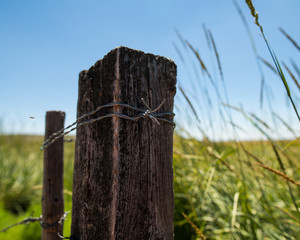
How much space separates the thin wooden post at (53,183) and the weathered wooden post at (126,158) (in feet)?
2.14

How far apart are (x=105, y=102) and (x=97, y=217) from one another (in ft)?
1.34

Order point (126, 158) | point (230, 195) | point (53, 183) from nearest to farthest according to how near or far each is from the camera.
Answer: point (126, 158) → point (53, 183) → point (230, 195)

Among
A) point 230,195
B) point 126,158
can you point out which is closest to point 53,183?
point 126,158

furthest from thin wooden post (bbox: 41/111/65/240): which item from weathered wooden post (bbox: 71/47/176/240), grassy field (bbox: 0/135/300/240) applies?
weathered wooden post (bbox: 71/47/176/240)

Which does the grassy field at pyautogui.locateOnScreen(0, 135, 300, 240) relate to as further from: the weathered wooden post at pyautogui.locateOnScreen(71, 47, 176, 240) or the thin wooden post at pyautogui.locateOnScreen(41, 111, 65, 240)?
the weathered wooden post at pyautogui.locateOnScreen(71, 47, 176, 240)

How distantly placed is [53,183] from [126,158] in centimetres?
98

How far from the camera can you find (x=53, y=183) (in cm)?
158

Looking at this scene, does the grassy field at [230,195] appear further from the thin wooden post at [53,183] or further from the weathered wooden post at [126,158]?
the weathered wooden post at [126,158]

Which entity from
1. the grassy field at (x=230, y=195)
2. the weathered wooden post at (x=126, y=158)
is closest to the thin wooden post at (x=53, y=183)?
the grassy field at (x=230, y=195)

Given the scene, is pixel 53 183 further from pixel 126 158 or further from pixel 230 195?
pixel 230 195

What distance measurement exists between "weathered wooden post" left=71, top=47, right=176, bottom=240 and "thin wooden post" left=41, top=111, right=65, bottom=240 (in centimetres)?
65

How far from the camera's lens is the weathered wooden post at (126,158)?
0.82m

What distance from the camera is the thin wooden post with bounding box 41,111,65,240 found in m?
1.49

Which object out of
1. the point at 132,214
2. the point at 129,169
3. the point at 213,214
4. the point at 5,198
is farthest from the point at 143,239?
the point at 5,198
